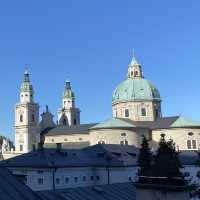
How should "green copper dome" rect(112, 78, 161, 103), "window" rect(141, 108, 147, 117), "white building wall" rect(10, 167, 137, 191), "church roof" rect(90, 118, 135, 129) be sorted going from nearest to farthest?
"white building wall" rect(10, 167, 137, 191), "church roof" rect(90, 118, 135, 129), "window" rect(141, 108, 147, 117), "green copper dome" rect(112, 78, 161, 103)

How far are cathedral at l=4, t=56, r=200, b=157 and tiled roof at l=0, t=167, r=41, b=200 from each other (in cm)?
5870

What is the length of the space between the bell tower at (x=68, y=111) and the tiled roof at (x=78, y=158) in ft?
154

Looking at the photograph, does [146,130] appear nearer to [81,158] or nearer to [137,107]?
[137,107]

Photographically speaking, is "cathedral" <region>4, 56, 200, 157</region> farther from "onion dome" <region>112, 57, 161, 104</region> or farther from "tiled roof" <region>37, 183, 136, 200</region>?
"tiled roof" <region>37, 183, 136, 200</region>

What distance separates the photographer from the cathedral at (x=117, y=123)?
77.9 meters

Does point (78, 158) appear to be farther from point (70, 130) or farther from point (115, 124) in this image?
point (70, 130)

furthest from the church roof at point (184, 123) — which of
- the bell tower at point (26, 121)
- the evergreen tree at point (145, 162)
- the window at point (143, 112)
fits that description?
the evergreen tree at point (145, 162)

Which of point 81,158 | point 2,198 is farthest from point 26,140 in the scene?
point 2,198

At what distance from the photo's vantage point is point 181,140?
258ft

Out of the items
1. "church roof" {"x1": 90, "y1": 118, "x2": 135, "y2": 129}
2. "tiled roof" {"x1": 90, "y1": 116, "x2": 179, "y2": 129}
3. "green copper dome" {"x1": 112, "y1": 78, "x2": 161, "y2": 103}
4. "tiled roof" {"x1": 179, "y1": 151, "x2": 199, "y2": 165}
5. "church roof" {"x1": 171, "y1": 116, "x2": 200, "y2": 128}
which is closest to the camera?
"tiled roof" {"x1": 179, "y1": 151, "x2": 199, "y2": 165}

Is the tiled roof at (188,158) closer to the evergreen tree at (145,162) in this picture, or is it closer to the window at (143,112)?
the window at (143,112)

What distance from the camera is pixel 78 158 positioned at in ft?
173

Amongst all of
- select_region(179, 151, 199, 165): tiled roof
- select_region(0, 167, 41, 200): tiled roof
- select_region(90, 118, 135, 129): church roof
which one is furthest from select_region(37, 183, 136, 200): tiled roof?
select_region(90, 118, 135, 129): church roof

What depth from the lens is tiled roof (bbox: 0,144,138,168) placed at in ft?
158
